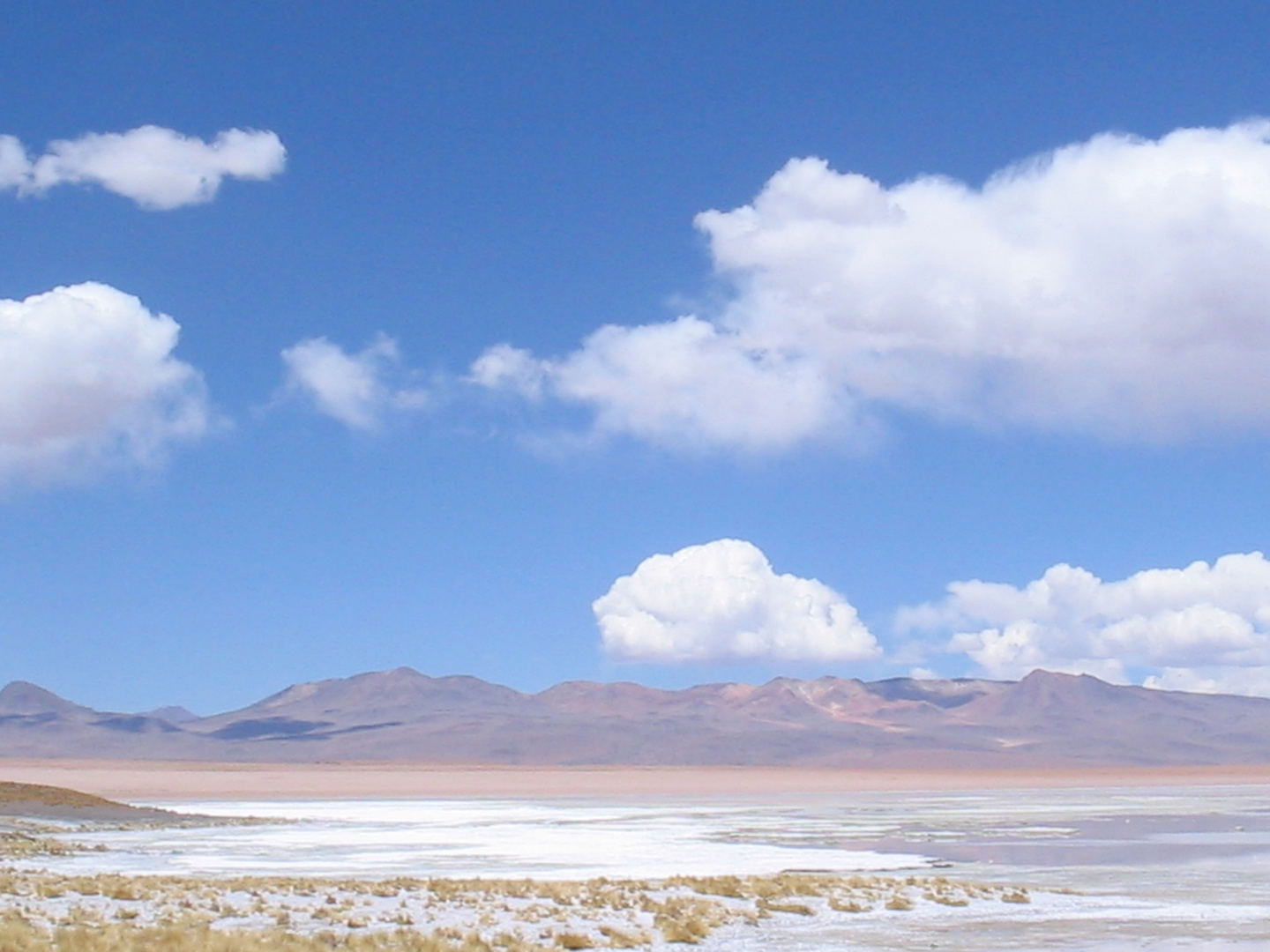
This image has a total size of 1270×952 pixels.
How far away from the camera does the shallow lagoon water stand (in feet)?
78.6

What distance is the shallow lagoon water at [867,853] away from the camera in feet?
78.6

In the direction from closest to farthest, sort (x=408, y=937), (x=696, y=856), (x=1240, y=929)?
(x=408, y=937) → (x=1240, y=929) → (x=696, y=856)

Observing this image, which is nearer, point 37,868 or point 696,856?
point 37,868

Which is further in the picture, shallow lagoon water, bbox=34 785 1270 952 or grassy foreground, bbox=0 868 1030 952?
shallow lagoon water, bbox=34 785 1270 952

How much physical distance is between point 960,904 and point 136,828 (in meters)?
37.2

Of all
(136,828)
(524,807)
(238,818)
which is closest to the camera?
(136,828)

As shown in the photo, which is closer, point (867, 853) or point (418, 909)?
point (418, 909)

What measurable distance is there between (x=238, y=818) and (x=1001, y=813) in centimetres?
3590

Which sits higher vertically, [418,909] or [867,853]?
[867,853]

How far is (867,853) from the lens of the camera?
41.8m

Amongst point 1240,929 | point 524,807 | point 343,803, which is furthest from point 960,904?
point 343,803

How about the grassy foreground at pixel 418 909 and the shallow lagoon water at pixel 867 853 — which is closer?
the grassy foreground at pixel 418 909

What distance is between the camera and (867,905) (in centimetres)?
2716

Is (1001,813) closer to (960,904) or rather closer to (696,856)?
(696,856)
